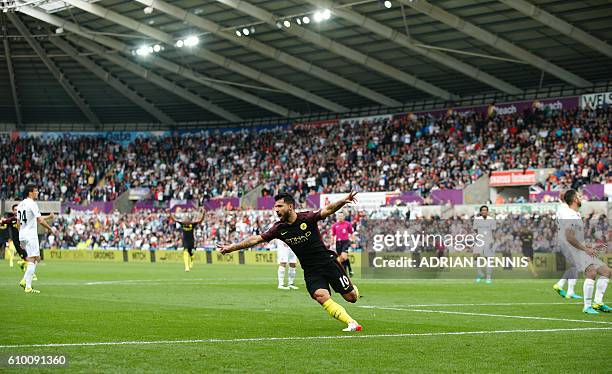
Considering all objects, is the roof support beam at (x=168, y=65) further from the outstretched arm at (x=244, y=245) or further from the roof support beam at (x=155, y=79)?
the outstretched arm at (x=244, y=245)

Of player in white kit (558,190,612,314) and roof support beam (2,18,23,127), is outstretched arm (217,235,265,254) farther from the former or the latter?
roof support beam (2,18,23,127)

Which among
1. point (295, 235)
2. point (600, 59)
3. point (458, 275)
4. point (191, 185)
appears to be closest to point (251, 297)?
point (295, 235)

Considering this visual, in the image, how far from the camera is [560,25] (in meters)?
44.6

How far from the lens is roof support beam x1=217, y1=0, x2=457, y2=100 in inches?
1884

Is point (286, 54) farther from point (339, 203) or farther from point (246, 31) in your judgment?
point (339, 203)

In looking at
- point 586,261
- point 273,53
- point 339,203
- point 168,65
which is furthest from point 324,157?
point 339,203

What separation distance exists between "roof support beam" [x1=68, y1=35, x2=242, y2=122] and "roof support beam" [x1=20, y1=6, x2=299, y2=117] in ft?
6.54

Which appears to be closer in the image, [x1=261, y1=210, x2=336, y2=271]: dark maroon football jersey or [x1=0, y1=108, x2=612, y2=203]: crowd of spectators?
[x1=261, y1=210, x2=336, y2=271]: dark maroon football jersey

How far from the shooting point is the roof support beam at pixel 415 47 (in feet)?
152

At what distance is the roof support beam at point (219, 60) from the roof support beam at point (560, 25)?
2143 centimetres

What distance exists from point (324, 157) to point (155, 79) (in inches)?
541

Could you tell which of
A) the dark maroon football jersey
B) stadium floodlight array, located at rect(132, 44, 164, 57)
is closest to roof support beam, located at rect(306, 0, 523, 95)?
stadium floodlight array, located at rect(132, 44, 164, 57)

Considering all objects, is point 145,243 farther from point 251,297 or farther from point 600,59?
point 251,297

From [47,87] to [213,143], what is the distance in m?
14.1
